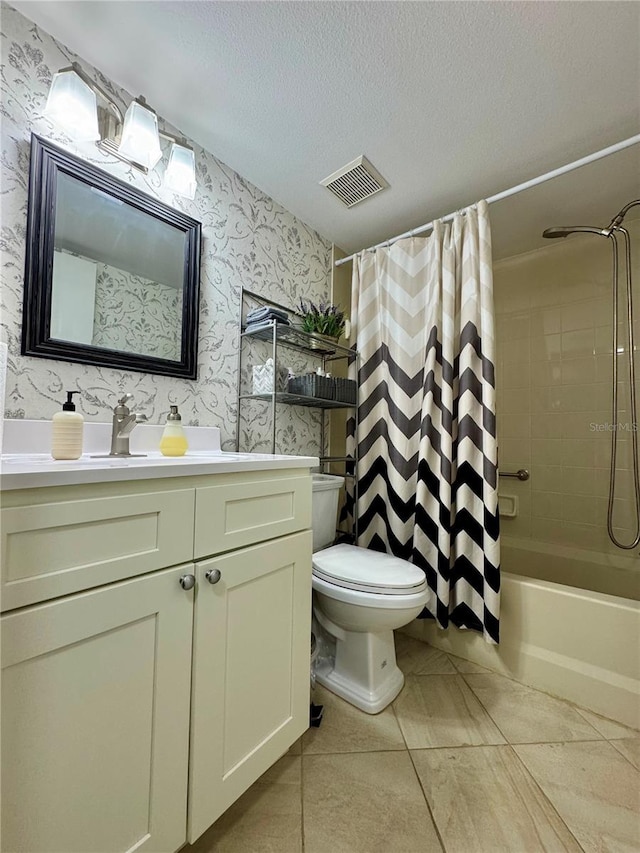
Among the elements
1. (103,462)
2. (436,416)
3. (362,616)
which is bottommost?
(362,616)

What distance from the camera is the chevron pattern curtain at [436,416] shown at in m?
1.47

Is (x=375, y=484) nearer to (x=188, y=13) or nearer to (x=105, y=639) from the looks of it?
(x=105, y=639)

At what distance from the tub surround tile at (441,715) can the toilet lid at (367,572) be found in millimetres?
449

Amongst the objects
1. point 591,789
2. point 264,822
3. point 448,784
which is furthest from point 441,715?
point 264,822

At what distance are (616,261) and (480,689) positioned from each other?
2.12 m

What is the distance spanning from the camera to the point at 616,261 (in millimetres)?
1814

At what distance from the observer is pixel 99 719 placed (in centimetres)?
60

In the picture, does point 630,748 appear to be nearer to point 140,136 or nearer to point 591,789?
point 591,789

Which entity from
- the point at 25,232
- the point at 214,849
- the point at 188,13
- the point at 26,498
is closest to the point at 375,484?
the point at 214,849

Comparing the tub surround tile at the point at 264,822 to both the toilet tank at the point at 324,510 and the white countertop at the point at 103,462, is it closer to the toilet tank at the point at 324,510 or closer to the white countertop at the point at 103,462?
the toilet tank at the point at 324,510

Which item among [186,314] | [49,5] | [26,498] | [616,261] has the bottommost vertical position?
[26,498]

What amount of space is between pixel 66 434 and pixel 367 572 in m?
1.03

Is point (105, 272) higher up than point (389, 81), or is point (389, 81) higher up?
point (389, 81)

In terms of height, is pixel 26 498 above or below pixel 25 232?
below
